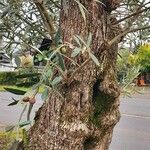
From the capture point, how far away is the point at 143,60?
39.7 meters

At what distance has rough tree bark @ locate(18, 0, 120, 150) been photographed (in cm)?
345

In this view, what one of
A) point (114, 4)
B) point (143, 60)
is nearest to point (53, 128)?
point (114, 4)

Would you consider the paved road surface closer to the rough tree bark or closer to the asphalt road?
the asphalt road

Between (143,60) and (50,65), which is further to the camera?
(143,60)

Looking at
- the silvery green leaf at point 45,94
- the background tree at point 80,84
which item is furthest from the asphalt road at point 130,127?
the silvery green leaf at point 45,94

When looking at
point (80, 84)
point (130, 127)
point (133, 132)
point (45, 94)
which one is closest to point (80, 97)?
point (80, 84)

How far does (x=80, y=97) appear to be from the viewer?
3.45 m

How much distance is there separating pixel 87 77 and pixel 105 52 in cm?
24

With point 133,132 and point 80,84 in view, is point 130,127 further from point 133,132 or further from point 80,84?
point 80,84

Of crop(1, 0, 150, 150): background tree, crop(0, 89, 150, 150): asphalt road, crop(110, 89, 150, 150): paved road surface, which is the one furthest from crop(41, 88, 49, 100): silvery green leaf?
crop(110, 89, 150, 150): paved road surface

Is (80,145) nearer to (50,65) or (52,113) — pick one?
(52,113)

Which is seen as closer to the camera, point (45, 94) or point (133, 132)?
point (45, 94)

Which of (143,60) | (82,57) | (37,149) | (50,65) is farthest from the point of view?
(143,60)

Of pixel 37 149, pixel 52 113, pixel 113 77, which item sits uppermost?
pixel 113 77
